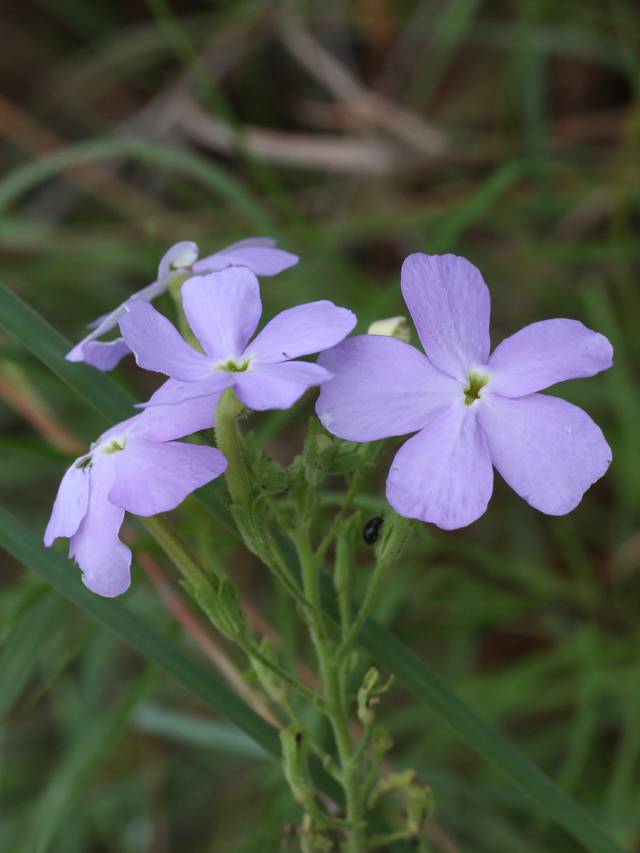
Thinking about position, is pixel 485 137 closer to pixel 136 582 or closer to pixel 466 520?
pixel 136 582

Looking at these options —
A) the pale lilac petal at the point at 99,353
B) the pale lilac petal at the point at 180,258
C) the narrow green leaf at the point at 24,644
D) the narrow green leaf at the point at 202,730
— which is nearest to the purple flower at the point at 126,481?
the pale lilac petal at the point at 99,353

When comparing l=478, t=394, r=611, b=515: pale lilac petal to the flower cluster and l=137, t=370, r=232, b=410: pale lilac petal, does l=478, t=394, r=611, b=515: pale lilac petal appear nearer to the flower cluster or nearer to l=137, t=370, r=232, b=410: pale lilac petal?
the flower cluster

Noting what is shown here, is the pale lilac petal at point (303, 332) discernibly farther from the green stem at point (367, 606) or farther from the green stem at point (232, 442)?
the green stem at point (367, 606)

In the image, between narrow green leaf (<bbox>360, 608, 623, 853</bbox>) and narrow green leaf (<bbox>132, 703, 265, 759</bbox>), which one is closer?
narrow green leaf (<bbox>360, 608, 623, 853</bbox>)

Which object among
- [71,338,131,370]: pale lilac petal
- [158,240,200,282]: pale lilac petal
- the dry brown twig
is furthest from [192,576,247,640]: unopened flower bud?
the dry brown twig

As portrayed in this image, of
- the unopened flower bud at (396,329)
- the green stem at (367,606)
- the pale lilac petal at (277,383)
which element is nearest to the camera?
the pale lilac petal at (277,383)

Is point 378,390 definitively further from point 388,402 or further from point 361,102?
point 361,102

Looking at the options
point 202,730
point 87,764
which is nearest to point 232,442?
point 87,764
